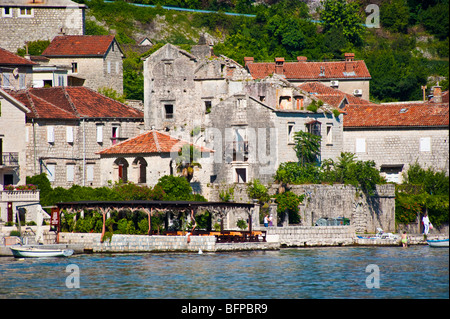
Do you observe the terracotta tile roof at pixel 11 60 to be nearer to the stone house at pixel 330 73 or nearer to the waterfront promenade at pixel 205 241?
the waterfront promenade at pixel 205 241

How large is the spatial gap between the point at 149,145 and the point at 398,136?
18.8 metres

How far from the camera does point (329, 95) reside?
270ft

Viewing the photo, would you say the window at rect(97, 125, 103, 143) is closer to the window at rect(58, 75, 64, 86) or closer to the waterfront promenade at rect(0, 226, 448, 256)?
the window at rect(58, 75, 64, 86)

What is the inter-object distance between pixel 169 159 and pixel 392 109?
60.0 feet

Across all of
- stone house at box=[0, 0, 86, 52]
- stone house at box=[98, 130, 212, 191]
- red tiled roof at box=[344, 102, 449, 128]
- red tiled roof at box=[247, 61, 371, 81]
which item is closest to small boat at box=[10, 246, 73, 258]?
stone house at box=[98, 130, 212, 191]

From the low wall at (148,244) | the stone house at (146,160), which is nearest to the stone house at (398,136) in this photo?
the stone house at (146,160)

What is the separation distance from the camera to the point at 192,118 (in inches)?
3046

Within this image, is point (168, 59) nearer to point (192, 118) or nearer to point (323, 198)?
point (192, 118)

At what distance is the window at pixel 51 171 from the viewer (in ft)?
237

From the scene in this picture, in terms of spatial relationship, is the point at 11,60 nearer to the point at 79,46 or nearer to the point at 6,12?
the point at 79,46

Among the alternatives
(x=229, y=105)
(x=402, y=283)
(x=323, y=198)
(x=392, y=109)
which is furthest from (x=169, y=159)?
(x=402, y=283)

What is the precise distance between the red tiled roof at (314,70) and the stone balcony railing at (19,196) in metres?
36.6

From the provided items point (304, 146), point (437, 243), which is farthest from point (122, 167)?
point (437, 243)
